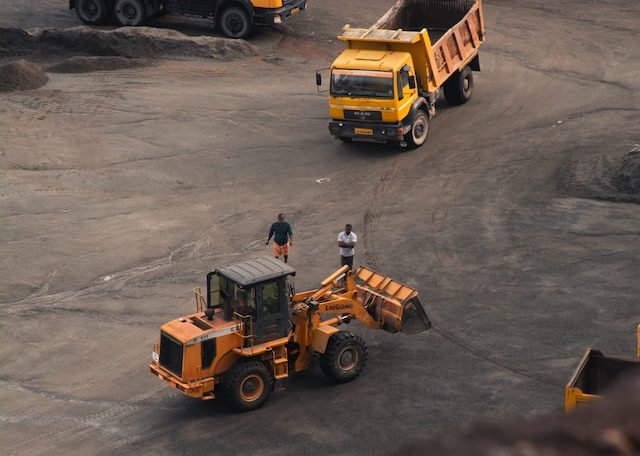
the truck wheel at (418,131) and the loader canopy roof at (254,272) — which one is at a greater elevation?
the loader canopy roof at (254,272)

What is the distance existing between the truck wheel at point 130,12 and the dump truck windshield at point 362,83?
42.2ft

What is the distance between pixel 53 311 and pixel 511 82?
16.5 meters

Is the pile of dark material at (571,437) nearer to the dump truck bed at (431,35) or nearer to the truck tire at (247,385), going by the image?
the truck tire at (247,385)

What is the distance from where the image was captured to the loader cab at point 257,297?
14.1 meters

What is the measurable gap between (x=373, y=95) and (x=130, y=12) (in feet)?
46.3

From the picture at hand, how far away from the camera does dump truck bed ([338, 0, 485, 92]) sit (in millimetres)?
25141

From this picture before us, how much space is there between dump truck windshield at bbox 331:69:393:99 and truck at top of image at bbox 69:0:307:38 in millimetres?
9514

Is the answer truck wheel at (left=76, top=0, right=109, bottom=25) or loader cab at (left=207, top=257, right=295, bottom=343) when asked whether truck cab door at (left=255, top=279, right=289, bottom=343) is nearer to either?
loader cab at (left=207, top=257, right=295, bottom=343)

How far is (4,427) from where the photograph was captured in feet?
48.1

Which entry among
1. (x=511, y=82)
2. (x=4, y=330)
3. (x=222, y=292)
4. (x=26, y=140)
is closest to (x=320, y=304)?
(x=222, y=292)

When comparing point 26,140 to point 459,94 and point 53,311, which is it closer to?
point 53,311

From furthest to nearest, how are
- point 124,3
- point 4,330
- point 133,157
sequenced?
point 124,3
point 133,157
point 4,330

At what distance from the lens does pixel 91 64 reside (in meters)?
32.1

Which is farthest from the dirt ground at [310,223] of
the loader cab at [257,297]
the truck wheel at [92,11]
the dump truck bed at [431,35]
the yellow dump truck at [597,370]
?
the truck wheel at [92,11]
